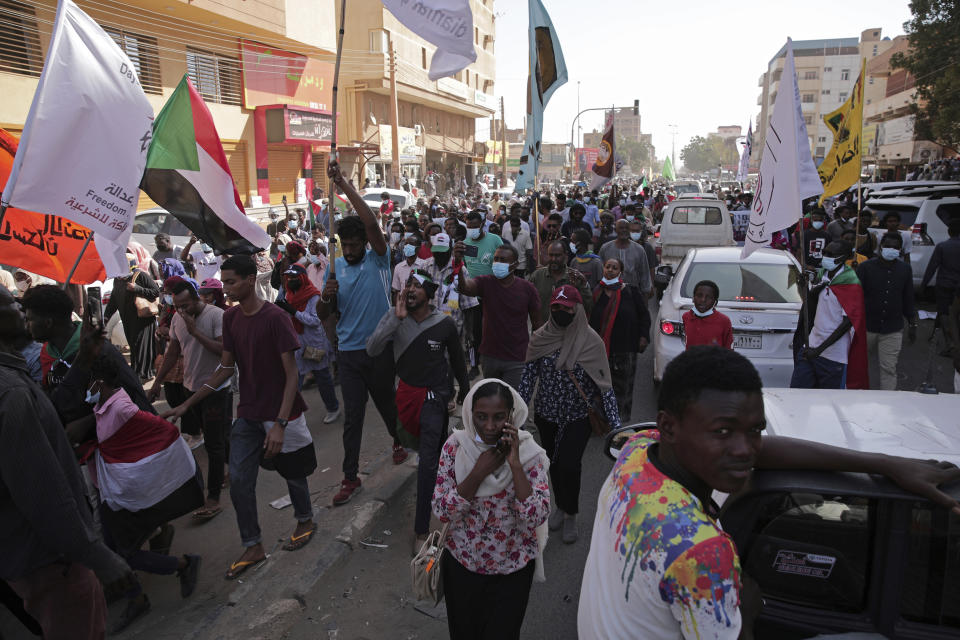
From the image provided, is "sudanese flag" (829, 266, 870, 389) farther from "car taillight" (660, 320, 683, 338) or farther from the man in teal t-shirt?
the man in teal t-shirt

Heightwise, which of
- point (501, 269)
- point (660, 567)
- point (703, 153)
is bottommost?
point (660, 567)

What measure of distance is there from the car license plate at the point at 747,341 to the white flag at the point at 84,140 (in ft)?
17.0

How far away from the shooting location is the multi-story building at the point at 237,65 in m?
15.0

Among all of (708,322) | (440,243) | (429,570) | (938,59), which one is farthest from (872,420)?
(938,59)

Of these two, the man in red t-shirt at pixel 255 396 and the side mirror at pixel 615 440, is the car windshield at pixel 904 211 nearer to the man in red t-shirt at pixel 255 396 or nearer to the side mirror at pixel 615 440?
the side mirror at pixel 615 440

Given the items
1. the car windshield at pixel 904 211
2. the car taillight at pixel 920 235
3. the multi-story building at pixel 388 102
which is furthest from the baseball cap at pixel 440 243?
the multi-story building at pixel 388 102

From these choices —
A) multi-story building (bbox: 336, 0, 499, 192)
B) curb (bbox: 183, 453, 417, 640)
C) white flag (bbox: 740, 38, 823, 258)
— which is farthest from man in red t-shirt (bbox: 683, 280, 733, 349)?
multi-story building (bbox: 336, 0, 499, 192)

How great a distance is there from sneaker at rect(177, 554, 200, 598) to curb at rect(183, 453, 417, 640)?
0.27m

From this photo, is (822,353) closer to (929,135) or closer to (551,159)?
(929,135)

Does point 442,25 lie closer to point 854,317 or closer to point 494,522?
point 494,522

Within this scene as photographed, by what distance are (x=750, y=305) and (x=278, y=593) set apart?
4.87 meters

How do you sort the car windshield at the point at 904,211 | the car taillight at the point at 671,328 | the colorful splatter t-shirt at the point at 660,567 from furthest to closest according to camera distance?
the car windshield at the point at 904,211 → the car taillight at the point at 671,328 → the colorful splatter t-shirt at the point at 660,567

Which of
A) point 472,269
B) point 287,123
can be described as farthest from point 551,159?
point 472,269

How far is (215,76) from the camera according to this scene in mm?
21328
